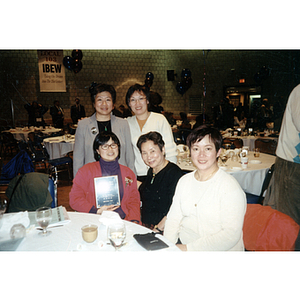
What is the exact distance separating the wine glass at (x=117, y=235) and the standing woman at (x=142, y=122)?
1071mm

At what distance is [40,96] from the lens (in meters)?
2.37

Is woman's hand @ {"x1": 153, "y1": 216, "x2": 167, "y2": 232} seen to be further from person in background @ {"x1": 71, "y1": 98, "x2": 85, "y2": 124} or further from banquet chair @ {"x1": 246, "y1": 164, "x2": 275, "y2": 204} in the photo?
person in background @ {"x1": 71, "y1": 98, "x2": 85, "y2": 124}

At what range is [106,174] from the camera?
7.12 ft

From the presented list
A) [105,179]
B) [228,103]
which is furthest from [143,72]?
[105,179]

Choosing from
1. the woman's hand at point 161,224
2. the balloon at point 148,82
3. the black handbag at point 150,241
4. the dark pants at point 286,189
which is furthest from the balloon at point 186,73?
the black handbag at point 150,241

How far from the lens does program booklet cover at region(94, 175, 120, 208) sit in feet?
7.05

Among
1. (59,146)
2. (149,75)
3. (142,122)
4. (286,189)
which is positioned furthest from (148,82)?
(59,146)

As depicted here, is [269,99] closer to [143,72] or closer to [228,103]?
[228,103]

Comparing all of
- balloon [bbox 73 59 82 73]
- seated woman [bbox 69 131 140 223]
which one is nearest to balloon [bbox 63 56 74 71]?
balloon [bbox 73 59 82 73]

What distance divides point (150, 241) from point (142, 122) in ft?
4.40

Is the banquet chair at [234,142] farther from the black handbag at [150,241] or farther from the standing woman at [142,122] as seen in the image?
the black handbag at [150,241]

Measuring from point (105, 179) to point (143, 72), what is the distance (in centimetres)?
138

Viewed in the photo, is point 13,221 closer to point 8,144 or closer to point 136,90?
point 8,144
